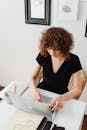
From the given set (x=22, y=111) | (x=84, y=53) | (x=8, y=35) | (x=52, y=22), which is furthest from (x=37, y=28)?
(x=22, y=111)

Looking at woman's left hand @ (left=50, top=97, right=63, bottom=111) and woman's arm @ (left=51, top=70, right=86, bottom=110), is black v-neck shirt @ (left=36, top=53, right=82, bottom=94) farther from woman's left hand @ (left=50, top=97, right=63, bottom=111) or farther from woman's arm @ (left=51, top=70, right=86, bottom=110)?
woman's left hand @ (left=50, top=97, right=63, bottom=111)

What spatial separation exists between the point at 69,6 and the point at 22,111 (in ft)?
4.03

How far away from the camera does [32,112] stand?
1.45 meters

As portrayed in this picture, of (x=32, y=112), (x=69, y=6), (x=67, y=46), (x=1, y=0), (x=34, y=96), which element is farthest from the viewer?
(x=1, y=0)

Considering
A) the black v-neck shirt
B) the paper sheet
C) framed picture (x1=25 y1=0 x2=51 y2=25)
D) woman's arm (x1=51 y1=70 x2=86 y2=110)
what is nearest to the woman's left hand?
woman's arm (x1=51 y1=70 x2=86 y2=110)

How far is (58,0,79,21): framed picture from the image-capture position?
2.19 metres

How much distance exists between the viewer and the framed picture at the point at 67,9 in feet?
7.19

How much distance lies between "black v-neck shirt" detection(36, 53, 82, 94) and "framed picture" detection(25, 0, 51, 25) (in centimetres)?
61

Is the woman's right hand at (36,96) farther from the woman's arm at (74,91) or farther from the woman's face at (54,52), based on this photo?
the woman's face at (54,52)

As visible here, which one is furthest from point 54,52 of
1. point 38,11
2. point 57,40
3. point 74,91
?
point 38,11

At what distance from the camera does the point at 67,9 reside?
7.33ft

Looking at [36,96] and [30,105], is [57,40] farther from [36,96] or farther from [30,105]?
[30,105]

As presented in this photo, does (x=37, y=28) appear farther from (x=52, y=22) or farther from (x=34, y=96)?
(x=34, y=96)

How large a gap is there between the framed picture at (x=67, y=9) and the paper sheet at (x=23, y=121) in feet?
3.95
